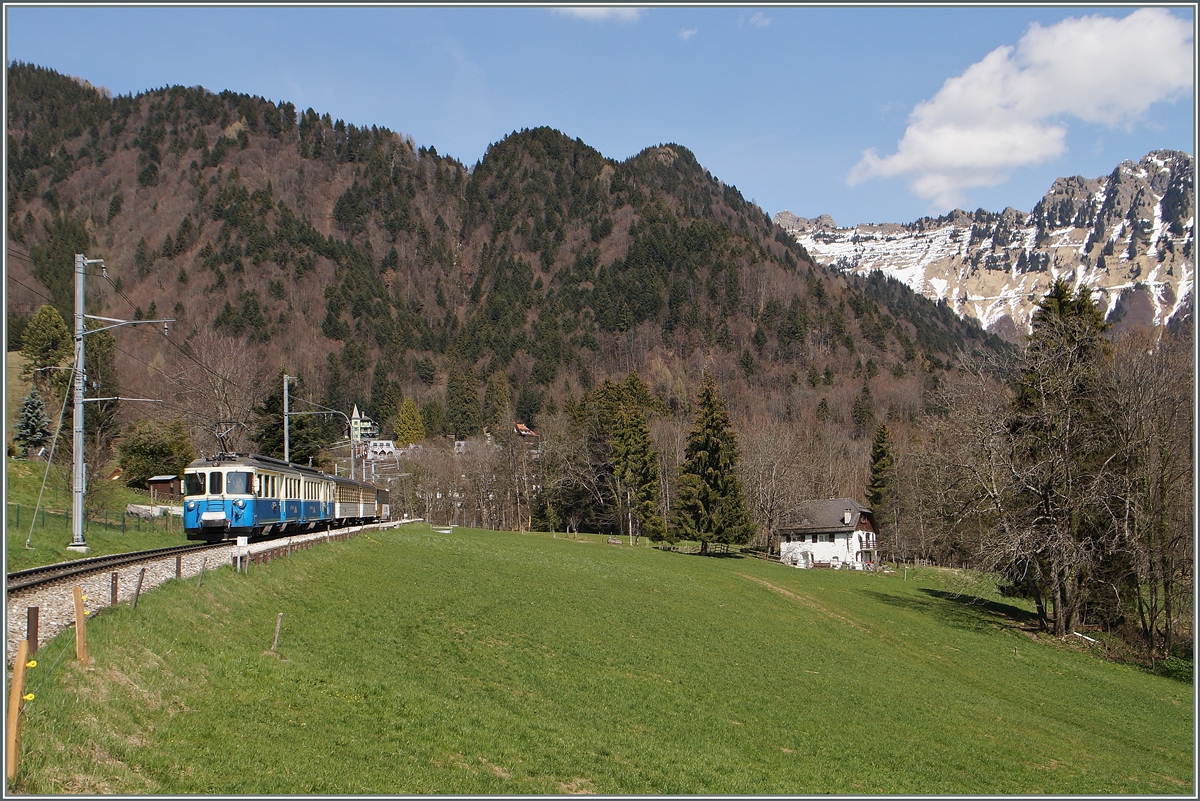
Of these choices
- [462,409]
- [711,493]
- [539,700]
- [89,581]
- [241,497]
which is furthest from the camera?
[462,409]

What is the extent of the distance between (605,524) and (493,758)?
7761 cm

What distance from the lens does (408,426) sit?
479 ft

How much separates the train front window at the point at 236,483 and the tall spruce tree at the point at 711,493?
40.6 metres

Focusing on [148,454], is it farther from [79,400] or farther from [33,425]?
[79,400]

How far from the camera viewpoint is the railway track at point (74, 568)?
16462mm

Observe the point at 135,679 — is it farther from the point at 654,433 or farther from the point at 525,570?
the point at 654,433

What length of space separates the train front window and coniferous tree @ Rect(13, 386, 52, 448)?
42721mm

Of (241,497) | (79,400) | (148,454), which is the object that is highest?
(79,400)

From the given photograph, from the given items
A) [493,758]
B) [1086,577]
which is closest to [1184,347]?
[1086,577]

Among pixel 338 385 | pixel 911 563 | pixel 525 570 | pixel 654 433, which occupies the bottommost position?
pixel 911 563

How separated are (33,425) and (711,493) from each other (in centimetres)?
5028

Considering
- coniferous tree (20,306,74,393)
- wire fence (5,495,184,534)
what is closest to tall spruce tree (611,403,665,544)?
wire fence (5,495,184,534)

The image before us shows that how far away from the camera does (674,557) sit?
189 ft

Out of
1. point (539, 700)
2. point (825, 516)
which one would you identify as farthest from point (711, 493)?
point (539, 700)
